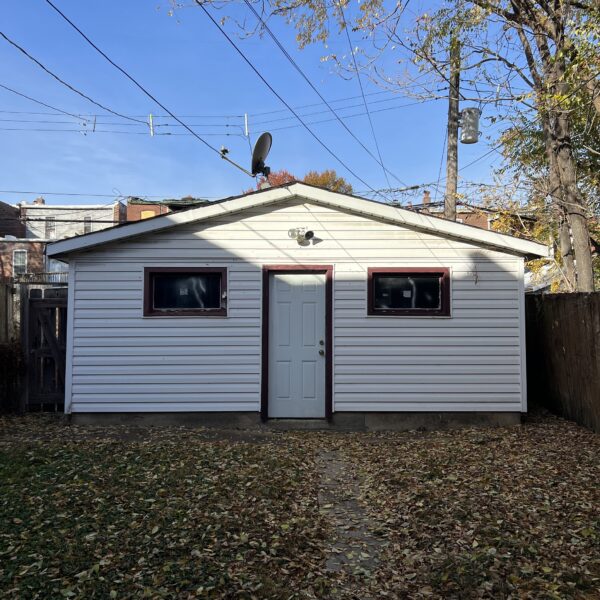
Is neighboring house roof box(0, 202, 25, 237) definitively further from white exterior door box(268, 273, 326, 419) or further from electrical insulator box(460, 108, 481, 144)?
white exterior door box(268, 273, 326, 419)

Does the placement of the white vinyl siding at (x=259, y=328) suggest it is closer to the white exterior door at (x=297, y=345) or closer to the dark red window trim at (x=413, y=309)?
the dark red window trim at (x=413, y=309)

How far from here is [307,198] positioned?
309 inches

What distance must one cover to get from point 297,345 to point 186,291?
1.78 m

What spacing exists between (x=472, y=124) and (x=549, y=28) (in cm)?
277

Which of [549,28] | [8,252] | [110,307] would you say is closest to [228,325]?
[110,307]

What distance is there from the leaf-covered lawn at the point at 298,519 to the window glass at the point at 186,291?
208 cm

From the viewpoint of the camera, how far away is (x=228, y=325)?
7.90 metres

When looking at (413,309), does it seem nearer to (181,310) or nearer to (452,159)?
(181,310)

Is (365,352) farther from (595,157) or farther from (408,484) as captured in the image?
(595,157)

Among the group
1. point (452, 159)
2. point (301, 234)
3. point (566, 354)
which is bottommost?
point (566, 354)

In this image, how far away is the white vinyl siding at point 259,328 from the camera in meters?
7.83

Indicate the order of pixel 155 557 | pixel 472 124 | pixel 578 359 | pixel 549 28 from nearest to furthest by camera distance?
pixel 155 557 < pixel 578 359 < pixel 549 28 < pixel 472 124

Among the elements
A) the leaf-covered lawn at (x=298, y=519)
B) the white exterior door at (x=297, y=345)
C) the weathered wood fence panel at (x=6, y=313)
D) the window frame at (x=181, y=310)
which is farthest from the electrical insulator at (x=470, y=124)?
the weathered wood fence panel at (x=6, y=313)

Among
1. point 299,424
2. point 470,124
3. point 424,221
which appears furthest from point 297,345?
point 470,124
